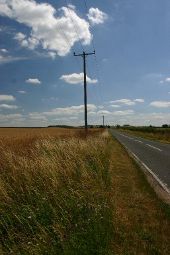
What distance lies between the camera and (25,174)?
8.54 meters

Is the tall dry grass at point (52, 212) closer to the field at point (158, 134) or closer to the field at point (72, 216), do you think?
the field at point (72, 216)

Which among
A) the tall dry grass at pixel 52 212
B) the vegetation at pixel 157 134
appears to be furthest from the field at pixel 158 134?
the tall dry grass at pixel 52 212

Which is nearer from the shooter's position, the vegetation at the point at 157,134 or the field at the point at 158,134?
→ the field at the point at 158,134

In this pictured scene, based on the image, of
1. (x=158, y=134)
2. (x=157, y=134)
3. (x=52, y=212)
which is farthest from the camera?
(x=157, y=134)

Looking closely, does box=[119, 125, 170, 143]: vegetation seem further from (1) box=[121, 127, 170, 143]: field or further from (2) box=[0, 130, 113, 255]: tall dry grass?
(2) box=[0, 130, 113, 255]: tall dry grass

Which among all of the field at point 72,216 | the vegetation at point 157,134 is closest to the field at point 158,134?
the vegetation at point 157,134

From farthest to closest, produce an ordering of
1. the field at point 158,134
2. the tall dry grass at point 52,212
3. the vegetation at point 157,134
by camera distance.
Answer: the vegetation at point 157,134
the field at point 158,134
the tall dry grass at point 52,212

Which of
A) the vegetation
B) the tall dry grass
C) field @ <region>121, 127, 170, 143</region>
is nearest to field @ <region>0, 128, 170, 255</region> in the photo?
the tall dry grass

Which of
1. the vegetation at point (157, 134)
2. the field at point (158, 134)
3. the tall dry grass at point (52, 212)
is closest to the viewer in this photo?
the tall dry grass at point (52, 212)

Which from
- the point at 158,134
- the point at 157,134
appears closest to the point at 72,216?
the point at 158,134

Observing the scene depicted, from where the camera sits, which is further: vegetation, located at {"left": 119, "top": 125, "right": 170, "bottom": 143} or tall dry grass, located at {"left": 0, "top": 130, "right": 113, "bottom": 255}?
vegetation, located at {"left": 119, "top": 125, "right": 170, "bottom": 143}

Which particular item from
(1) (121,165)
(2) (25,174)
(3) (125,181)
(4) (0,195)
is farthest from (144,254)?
(1) (121,165)

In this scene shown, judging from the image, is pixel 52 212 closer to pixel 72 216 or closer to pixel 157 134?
pixel 72 216

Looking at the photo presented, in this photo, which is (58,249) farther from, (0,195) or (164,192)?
(164,192)
